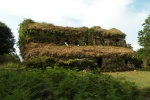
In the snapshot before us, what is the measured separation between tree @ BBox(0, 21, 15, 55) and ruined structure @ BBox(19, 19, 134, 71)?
6126 millimetres

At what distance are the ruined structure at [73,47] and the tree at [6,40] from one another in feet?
20.1

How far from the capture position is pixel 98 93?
1259 centimetres

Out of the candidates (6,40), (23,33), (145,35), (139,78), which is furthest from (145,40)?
(6,40)

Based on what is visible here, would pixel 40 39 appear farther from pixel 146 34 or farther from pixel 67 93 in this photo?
pixel 67 93

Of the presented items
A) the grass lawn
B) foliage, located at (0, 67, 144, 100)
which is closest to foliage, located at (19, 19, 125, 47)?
the grass lawn

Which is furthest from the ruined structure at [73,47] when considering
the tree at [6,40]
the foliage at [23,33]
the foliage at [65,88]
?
the foliage at [65,88]

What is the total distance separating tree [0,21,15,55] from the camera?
129ft

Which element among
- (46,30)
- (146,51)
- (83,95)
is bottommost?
(83,95)

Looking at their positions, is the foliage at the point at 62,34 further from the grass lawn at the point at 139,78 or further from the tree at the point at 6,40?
the grass lawn at the point at 139,78

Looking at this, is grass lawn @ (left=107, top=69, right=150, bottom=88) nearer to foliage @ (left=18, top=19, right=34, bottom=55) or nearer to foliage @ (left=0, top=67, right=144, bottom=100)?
foliage @ (left=0, top=67, right=144, bottom=100)

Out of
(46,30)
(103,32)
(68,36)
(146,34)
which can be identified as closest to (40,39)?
(46,30)

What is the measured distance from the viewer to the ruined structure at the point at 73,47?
28922 mm

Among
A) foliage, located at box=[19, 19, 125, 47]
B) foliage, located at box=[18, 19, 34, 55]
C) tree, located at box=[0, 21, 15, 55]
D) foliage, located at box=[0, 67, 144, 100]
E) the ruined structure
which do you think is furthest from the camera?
tree, located at box=[0, 21, 15, 55]

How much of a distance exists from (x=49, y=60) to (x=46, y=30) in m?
6.03
